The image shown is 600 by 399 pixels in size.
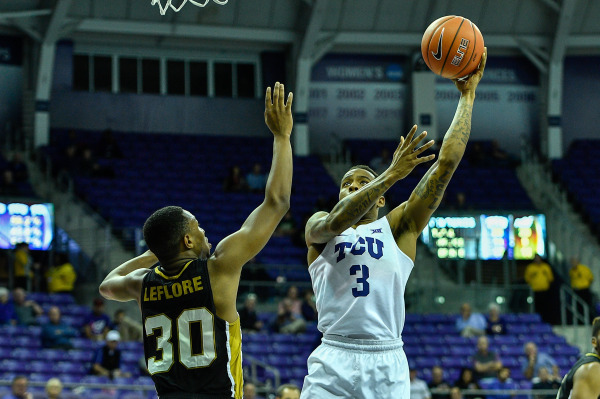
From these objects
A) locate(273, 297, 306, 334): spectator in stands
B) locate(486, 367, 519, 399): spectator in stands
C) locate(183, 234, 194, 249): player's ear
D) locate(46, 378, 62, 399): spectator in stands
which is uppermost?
locate(183, 234, 194, 249): player's ear

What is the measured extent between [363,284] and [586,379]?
2.46 m

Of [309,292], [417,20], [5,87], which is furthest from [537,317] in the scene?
[5,87]

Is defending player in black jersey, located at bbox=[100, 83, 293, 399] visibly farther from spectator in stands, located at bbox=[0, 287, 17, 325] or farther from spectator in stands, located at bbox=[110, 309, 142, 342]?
spectator in stands, located at bbox=[0, 287, 17, 325]

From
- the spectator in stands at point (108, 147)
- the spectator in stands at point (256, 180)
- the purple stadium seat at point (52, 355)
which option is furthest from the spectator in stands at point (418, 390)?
the spectator in stands at point (108, 147)

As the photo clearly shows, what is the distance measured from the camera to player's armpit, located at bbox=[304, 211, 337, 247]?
17.7 feet

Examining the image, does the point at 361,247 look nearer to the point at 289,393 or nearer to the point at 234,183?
the point at 289,393

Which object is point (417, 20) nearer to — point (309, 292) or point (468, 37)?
point (309, 292)

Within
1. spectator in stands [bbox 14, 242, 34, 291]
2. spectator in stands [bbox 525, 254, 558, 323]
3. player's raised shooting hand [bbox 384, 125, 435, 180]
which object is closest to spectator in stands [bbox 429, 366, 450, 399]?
spectator in stands [bbox 525, 254, 558, 323]

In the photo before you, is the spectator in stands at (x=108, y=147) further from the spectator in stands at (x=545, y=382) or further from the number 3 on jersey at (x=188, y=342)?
the number 3 on jersey at (x=188, y=342)

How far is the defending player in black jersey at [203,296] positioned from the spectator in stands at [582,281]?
15.8m

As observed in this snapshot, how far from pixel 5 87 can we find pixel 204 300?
1979cm

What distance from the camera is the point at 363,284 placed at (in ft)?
18.0

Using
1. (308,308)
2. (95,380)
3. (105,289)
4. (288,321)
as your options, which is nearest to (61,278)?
(95,380)

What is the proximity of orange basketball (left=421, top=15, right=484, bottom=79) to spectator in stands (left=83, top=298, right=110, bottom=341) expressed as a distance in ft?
34.2
